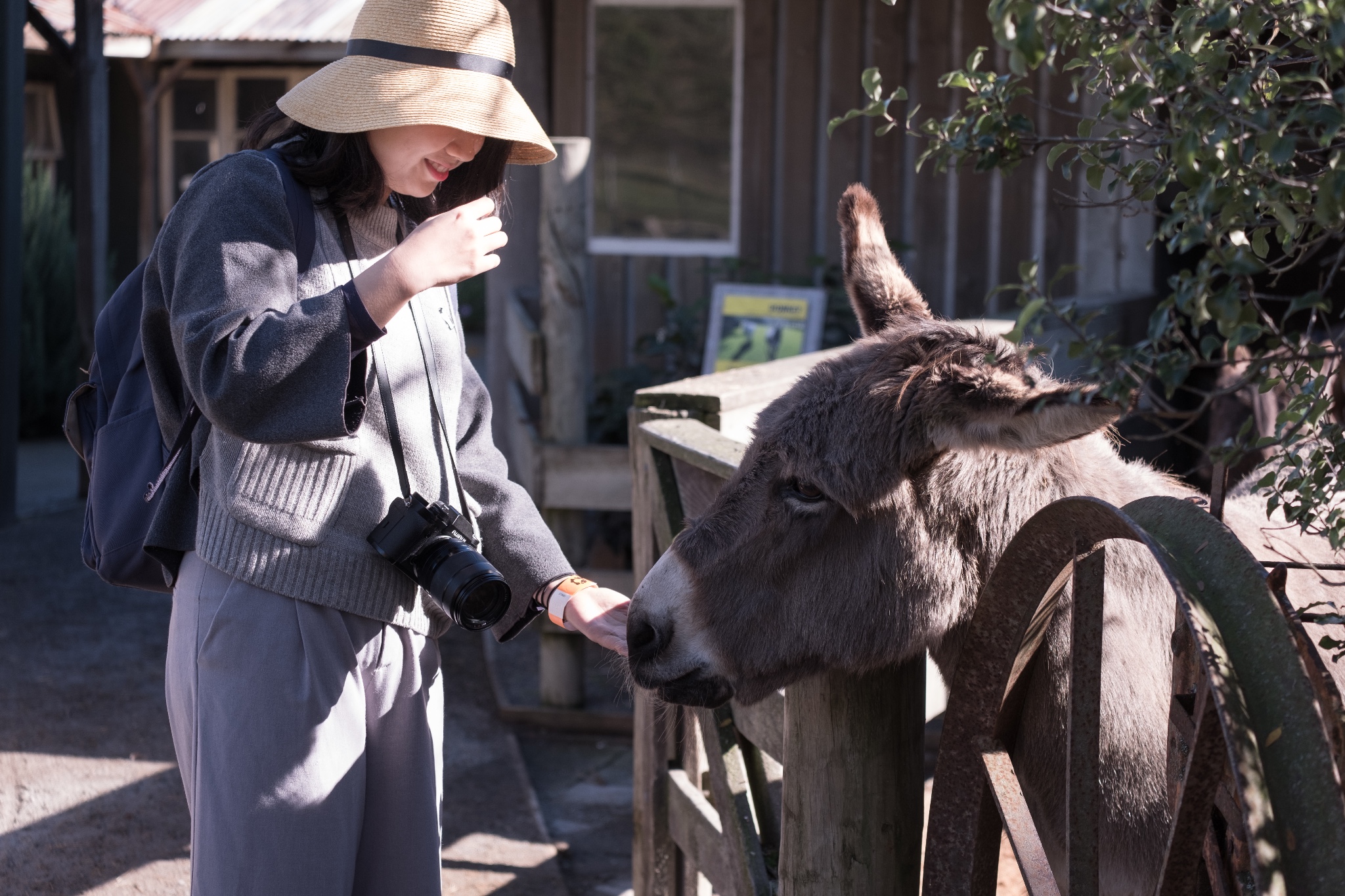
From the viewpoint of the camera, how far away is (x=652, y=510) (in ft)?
10.4

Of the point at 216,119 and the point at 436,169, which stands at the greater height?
the point at 216,119

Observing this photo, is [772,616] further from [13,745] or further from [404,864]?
[13,745]

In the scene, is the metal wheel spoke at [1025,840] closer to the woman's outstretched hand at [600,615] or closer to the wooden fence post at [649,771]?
the woman's outstretched hand at [600,615]

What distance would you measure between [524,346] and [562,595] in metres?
3.31

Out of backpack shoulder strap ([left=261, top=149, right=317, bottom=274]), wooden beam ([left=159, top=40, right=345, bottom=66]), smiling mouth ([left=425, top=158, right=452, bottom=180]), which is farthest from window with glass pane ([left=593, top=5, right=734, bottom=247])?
backpack shoulder strap ([left=261, top=149, right=317, bottom=274])

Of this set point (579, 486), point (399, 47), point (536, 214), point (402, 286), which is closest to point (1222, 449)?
point (402, 286)

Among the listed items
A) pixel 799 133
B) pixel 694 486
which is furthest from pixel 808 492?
pixel 799 133

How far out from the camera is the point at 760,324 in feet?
19.6

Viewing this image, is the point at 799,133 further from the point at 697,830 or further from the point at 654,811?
the point at 697,830

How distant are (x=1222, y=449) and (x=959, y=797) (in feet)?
2.73

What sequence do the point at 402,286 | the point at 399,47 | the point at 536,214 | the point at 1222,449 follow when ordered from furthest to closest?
the point at 536,214 → the point at 399,47 → the point at 402,286 → the point at 1222,449

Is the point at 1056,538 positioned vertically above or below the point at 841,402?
below

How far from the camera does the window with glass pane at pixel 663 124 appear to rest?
7.29 metres

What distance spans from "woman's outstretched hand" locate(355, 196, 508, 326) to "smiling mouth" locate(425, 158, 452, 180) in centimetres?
29
